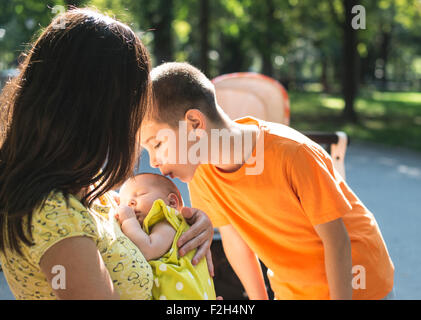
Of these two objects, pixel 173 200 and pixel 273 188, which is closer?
pixel 273 188

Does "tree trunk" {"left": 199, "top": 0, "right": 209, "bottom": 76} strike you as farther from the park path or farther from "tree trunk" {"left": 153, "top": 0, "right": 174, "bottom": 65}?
the park path

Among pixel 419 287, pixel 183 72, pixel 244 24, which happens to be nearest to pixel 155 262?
pixel 183 72

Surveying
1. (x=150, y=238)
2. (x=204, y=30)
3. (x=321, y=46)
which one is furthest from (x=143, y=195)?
(x=321, y=46)

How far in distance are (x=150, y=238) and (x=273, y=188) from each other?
45cm

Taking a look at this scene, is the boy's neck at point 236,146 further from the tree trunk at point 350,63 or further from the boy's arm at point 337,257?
the tree trunk at point 350,63

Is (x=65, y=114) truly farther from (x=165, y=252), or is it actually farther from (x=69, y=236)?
(x=165, y=252)

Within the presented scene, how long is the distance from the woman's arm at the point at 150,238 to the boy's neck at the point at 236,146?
356 millimetres

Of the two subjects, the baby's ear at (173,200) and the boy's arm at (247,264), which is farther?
the boy's arm at (247,264)

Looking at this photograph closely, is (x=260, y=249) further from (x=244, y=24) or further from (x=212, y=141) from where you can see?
(x=244, y=24)

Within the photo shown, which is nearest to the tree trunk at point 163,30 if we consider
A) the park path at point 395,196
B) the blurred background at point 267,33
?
the blurred background at point 267,33

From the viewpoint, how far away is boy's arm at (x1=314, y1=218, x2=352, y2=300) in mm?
1565

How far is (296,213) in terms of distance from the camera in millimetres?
1674

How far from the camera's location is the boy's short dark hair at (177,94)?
172 cm

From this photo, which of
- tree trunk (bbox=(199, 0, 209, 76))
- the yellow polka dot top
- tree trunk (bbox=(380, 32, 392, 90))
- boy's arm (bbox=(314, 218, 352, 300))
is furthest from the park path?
tree trunk (bbox=(380, 32, 392, 90))
